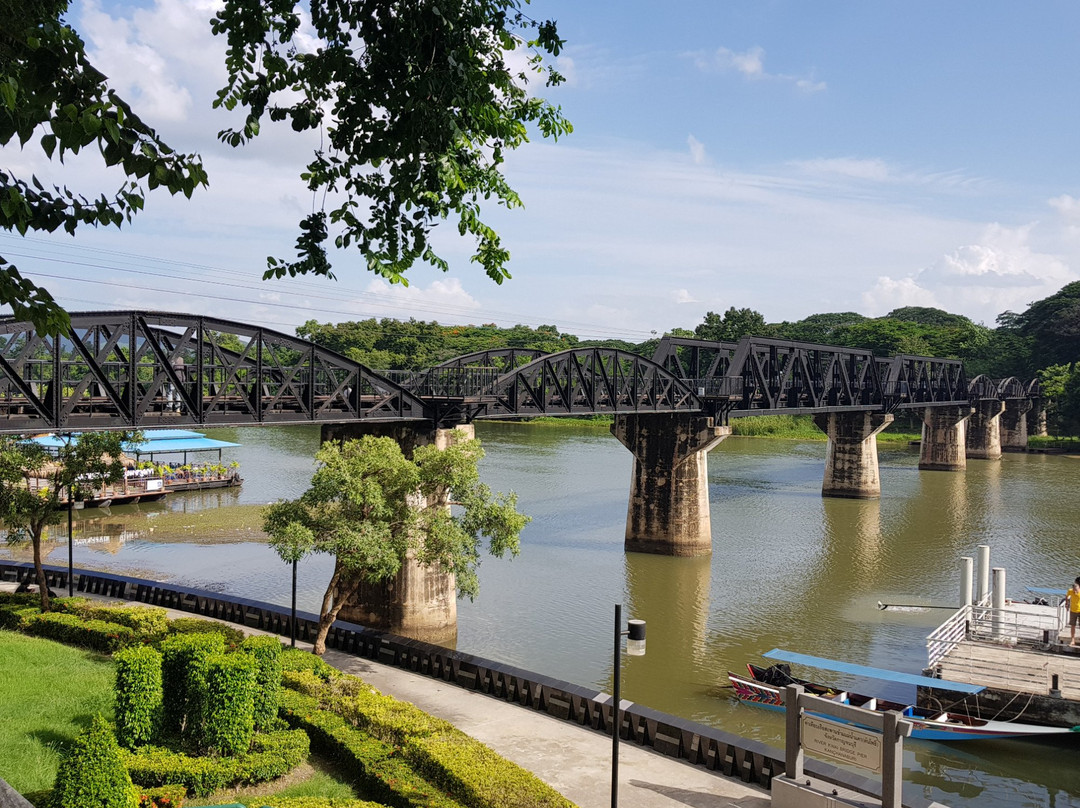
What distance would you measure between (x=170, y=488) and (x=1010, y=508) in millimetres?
55277

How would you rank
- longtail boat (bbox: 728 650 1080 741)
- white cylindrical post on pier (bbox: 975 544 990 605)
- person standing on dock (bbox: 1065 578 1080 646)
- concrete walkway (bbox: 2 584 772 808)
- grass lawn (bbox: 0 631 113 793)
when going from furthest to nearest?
white cylindrical post on pier (bbox: 975 544 990 605) < person standing on dock (bbox: 1065 578 1080 646) < longtail boat (bbox: 728 650 1080 741) < concrete walkway (bbox: 2 584 772 808) < grass lawn (bbox: 0 631 113 793)

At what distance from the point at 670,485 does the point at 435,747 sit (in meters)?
30.8

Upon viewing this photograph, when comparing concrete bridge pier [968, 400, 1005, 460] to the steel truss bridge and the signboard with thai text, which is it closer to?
the steel truss bridge

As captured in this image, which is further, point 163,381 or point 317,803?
point 163,381

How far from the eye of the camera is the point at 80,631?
20953 mm

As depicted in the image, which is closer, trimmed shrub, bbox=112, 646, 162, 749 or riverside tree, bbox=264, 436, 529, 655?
trimmed shrub, bbox=112, 646, 162, 749

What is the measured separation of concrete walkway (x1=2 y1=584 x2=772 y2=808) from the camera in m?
14.2

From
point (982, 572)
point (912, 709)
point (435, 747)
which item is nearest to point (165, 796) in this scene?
Result: point (435, 747)

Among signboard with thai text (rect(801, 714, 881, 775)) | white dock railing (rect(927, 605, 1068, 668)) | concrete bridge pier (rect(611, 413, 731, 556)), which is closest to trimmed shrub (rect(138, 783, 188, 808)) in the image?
signboard with thai text (rect(801, 714, 881, 775))

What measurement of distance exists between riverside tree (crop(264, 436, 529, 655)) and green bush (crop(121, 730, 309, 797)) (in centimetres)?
684

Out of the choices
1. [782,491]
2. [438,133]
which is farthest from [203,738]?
[782,491]

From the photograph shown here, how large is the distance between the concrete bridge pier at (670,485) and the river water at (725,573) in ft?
3.57

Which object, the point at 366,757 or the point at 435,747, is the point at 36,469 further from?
the point at 435,747

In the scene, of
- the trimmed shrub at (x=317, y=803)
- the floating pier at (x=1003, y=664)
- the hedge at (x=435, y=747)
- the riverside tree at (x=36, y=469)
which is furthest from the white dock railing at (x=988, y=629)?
the riverside tree at (x=36, y=469)
